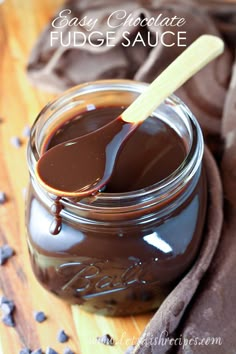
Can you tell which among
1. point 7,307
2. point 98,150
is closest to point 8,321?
point 7,307

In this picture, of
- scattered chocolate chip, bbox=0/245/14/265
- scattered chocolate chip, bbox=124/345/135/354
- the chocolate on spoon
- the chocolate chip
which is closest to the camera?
the chocolate on spoon

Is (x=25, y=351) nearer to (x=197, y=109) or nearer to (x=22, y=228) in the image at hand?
(x=22, y=228)

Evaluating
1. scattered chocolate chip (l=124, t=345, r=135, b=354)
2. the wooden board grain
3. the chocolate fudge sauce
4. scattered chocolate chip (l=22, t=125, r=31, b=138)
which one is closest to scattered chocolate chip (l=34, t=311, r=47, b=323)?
the wooden board grain

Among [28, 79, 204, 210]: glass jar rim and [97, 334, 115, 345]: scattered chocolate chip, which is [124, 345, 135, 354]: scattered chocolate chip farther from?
[28, 79, 204, 210]: glass jar rim

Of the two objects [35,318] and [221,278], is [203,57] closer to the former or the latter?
[221,278]

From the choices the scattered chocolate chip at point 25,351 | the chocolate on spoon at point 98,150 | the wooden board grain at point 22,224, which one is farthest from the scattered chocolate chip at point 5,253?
the chocolate on spoon at point 98,150

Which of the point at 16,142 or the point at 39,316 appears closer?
the point at 39,316
